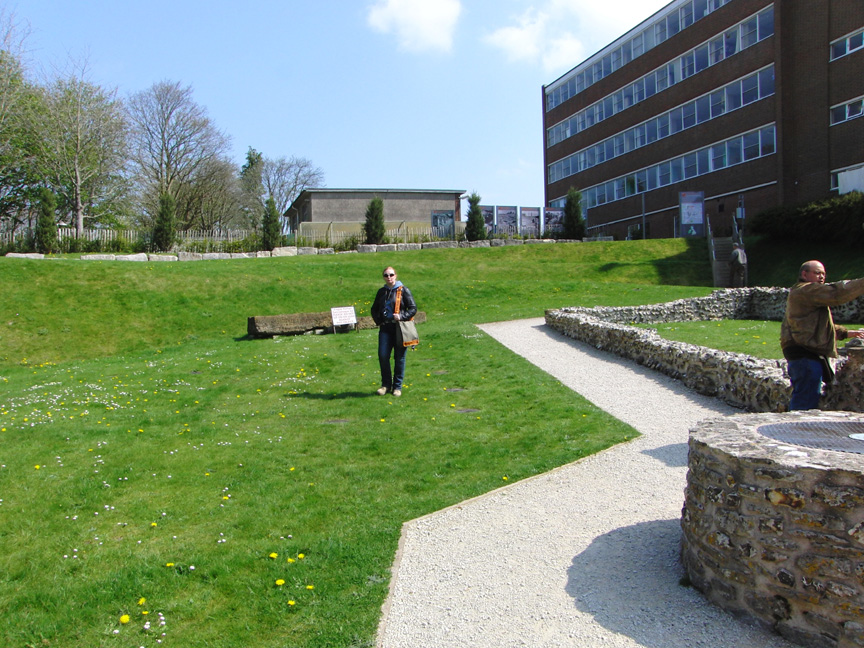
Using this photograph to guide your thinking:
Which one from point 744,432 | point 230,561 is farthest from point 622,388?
point 230,561

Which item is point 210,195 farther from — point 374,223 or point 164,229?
point 374,223

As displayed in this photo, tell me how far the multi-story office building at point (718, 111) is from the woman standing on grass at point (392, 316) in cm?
A: 2855

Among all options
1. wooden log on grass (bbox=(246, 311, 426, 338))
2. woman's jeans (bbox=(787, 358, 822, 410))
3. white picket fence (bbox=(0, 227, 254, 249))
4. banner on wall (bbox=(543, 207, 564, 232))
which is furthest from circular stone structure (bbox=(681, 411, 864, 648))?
banner on wall (bbox=(543, 207, 564, 232))

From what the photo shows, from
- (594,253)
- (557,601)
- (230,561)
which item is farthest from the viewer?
(594,253)

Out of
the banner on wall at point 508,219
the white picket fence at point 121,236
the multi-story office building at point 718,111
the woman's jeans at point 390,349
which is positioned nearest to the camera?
the woman's jeans at point 390,349

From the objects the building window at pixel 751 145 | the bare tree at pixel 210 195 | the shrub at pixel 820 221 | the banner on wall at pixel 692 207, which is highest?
the bare tree at pixel 210 195

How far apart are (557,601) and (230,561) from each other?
246cm

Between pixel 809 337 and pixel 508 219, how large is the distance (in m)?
36.5

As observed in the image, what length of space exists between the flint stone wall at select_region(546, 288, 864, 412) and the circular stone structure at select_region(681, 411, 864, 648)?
437 centimetres

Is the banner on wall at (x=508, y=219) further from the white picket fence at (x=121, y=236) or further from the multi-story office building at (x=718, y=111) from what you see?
the white picket fence at (x=121, y=236)

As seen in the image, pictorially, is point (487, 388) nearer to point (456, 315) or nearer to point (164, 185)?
point (456, 315)

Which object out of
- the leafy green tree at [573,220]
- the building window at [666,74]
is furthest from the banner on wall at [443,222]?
the building window at [666,74]

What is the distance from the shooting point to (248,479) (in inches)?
268

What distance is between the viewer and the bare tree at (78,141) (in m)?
43.1
